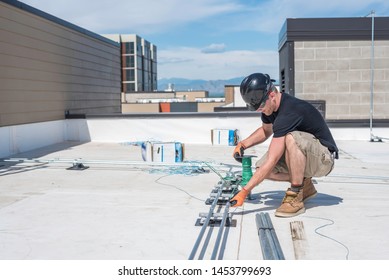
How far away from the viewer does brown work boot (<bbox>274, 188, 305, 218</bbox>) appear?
4.83 m

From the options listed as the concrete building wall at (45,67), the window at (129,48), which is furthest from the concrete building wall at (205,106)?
the window at (129,48)

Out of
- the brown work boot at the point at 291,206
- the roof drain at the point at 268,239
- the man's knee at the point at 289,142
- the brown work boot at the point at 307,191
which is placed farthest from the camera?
the brown work boot at the point at 307,191

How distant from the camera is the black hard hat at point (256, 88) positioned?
479 centimetres

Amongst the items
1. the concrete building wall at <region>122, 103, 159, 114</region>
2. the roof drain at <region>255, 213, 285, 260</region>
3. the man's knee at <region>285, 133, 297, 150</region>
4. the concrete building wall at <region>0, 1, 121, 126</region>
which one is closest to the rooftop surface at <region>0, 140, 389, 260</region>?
the roof drain at <region>255, 213, 285, 260</region>

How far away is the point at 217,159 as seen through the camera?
30.8ft

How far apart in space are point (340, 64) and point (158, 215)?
373 inches

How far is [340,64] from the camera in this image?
12.7 metres

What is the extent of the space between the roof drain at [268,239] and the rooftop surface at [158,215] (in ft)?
0.20

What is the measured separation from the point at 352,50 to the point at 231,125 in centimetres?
407

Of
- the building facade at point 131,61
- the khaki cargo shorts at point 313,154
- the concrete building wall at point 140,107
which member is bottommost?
the khaki cargo shorts at point 313,154

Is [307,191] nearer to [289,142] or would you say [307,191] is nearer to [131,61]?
[289,142]

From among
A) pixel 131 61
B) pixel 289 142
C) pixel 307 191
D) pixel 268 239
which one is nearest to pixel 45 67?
pixel 307 191

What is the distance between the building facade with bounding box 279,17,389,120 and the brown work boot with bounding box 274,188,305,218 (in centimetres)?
840

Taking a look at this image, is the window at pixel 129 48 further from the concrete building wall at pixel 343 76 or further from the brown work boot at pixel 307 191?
the brown work boot at pixel 307 191
